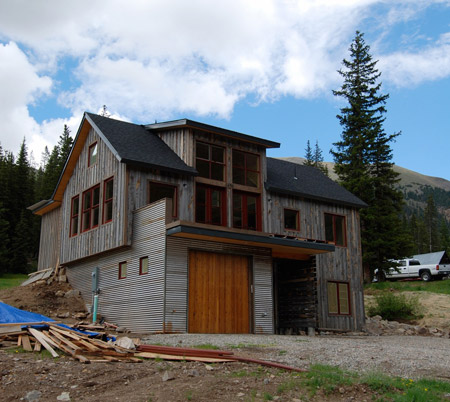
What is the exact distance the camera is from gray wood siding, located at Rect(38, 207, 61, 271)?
81.4 feet

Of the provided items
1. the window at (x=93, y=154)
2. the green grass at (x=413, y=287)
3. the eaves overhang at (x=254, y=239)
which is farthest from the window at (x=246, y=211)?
the green grass at (x=413, y=287)

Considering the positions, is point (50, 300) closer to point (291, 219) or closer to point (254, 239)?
point (254, 239)

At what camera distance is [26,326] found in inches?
493

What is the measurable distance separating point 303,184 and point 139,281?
33.3 feet

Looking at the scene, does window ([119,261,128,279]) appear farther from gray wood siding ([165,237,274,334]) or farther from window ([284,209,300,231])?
window ([284,209,300,231])

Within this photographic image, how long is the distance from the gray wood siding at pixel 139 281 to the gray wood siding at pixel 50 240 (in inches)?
192

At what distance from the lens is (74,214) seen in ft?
76.0

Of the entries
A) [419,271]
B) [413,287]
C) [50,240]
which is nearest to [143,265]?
[50,240]

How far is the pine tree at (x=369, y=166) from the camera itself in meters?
36.4

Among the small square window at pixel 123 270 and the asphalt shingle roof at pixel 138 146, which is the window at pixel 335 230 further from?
the small square window at pixel 123 270

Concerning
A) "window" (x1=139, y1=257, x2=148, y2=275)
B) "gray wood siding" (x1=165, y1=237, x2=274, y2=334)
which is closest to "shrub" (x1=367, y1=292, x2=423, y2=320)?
"gray wood siding" (x1=165, y1=237, x2=274, y2=334)

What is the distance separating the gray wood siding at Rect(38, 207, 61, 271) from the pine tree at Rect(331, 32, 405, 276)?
20224 mm

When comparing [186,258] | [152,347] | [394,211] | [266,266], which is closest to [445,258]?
[394,211]

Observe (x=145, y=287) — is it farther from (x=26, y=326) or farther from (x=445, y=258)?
(x=445, y=258)
